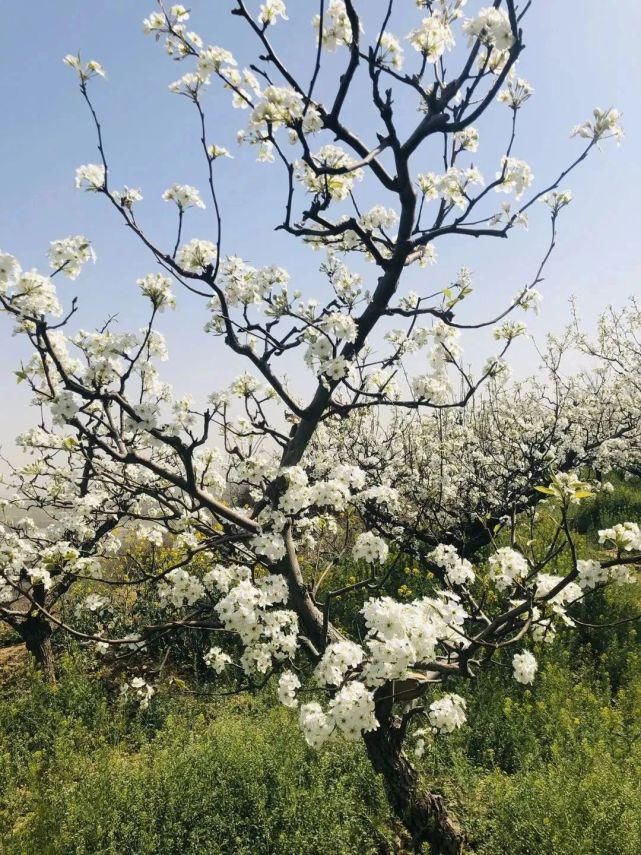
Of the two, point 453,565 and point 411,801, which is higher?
point 453,565

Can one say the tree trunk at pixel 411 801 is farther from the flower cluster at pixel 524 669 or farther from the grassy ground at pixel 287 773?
the flower cluster at pixel 524 669

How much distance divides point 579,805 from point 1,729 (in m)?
6.40

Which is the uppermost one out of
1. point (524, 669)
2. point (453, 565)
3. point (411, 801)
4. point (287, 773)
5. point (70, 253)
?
point (70, 253)

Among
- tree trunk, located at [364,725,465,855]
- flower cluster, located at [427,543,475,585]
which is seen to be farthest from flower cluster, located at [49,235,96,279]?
tree trunk, located at [364,725,465,855]

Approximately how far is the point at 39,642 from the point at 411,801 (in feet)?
20.0

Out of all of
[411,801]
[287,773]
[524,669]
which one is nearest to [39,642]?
[287,773]

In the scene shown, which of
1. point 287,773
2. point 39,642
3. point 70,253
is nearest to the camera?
point 70,253

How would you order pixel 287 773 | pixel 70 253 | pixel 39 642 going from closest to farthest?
1. pixel 70 253
2. pixel 287 773
3. pixel 39 642

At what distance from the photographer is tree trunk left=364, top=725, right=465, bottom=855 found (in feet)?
13.1

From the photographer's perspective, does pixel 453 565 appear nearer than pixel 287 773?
Yes

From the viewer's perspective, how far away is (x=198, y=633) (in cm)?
883

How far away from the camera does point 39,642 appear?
7.68 m

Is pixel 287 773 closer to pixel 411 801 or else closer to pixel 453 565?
pixel 411 801

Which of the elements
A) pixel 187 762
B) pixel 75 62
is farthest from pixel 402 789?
pixel 75 62
